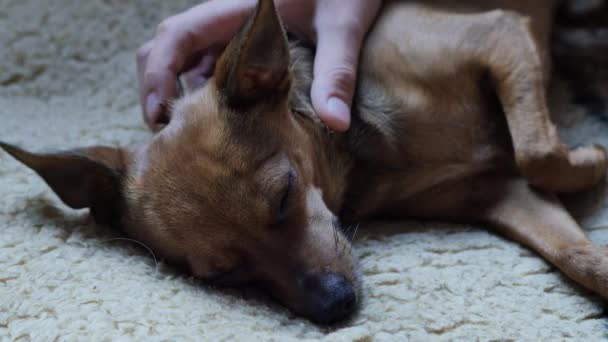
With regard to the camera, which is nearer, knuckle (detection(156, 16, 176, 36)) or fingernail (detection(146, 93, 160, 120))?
fingernail (detection(146, 93, 160, 120))

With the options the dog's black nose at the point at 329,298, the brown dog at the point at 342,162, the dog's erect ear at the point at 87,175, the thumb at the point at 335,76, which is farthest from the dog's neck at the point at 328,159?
the dog's erect ear at the point at 87,175

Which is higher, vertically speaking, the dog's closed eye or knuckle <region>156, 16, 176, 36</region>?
knuckle <region>156, 16, 176, 36</region>

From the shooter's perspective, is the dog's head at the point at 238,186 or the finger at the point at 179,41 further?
the finger at the point at 179,41

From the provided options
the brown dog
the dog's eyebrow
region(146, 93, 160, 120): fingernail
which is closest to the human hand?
region(146, 93, 160, 120): fingernail

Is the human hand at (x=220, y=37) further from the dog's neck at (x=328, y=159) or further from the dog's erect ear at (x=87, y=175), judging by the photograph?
the dog's erect ear at (x=87, y=175)

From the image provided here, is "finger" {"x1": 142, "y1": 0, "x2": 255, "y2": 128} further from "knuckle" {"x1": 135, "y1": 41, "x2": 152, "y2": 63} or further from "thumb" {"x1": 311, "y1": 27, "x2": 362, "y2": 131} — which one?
"thumb" {"x1": 311, "y1": 27, "x2": 362, "y2": 131}

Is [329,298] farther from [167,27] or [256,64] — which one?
[167,27]

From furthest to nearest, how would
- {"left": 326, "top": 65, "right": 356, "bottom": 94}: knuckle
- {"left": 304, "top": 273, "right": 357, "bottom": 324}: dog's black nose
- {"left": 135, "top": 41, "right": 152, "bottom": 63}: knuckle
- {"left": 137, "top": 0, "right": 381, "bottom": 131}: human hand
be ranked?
{"left": 135, "top": 41, "right": 152, "bottom": 63}: knuckle
{"left": 137, "top": 0, "right": 381, "bottom": 131}: human hand
{"left": 326, "top": 65, "right": 356, "bottom": 94}: knuckle
{"left": 304, "top": 273, "right": 357, "bottom": 324}: dog's black nose
